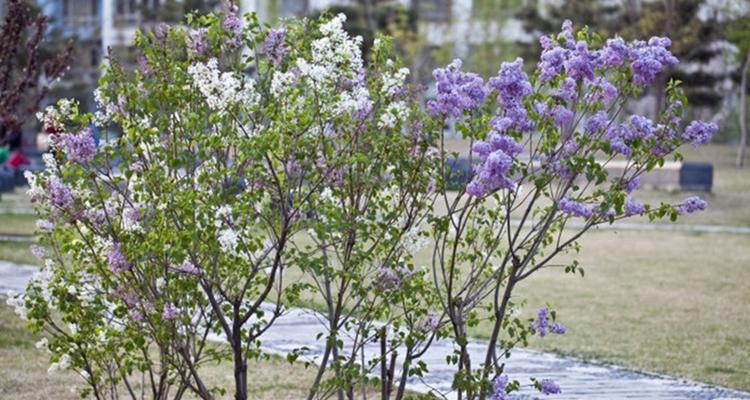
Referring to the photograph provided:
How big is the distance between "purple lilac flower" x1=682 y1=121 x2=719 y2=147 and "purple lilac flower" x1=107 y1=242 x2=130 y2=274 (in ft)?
7.70

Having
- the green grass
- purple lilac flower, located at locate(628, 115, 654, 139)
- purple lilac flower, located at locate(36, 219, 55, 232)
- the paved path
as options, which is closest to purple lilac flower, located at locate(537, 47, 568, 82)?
purple lilac flower, located at locate(628, 115, 654, 139)

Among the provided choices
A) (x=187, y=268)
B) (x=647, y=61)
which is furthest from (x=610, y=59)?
(x=187, y=268)

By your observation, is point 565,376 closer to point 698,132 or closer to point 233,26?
point 698,132

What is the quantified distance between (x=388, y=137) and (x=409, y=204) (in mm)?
550

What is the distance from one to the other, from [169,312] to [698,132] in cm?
231

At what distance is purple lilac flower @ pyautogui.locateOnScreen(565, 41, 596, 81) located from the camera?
630cm

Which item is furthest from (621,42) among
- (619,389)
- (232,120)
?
(619,389)

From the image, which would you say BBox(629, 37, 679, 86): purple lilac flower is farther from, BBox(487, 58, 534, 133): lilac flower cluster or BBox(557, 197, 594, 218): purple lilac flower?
BBox(557, 197, 594, 218): purple lilac flower

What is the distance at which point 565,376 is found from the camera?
9789 mm

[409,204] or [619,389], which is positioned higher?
[409,204]

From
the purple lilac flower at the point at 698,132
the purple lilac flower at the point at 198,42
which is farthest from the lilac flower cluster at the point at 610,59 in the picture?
the purple lilac flower at the point at 198,42

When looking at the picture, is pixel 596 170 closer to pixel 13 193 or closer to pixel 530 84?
pixel 530 84

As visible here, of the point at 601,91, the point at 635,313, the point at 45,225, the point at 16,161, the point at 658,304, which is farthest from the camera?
the point at 16,161

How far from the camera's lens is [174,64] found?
20.9 feet
